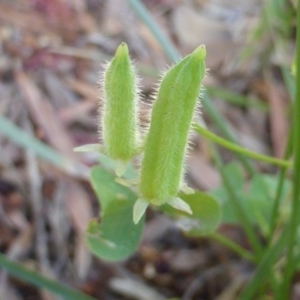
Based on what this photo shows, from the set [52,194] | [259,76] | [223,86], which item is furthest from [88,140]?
[259,76]

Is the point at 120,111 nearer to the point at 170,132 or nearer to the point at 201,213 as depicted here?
the point at 170,132

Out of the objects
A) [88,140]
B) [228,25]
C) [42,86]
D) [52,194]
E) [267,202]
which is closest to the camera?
[267,202]

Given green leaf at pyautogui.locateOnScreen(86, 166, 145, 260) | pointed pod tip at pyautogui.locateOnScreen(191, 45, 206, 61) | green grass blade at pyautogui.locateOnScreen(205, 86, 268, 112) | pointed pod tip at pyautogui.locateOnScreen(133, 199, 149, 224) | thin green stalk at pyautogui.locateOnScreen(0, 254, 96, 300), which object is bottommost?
thin green stalk at pyautogui.locateOnScreen(0, 254, 96, 300)

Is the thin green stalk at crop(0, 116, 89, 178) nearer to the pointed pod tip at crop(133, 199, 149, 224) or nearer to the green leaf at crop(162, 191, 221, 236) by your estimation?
the green leaf at crop(162, 191, 221, 236)

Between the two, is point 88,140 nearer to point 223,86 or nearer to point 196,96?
point 223,86

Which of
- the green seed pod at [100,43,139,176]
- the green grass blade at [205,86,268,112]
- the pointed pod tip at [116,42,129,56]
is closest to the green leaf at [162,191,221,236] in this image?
the green seed pod at [100,43,139,176]

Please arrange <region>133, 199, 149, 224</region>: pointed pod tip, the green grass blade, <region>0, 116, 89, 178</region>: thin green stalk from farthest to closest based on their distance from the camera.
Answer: the green grass blade → <region>0, 116, 89, 178</region>: thin green stalk → <region>133, 199, 149, 224</region>: pointed pod tip

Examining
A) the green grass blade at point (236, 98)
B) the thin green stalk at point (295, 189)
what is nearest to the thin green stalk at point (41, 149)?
the green grass blade at point (236, 98)

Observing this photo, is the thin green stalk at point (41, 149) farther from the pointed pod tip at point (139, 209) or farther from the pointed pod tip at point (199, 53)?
the pointed pod tip at point (199, 53)
